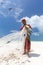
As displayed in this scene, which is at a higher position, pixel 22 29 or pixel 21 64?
pixel 22 29

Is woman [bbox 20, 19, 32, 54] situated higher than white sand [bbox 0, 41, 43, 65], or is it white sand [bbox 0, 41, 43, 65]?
woman [bbox 20, 19, 32, 54]

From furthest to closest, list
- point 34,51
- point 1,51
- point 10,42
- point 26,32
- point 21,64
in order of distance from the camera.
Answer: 1. point 10,42
2. point 1,51
3. point 34,51
4. point 26,32
5. point 21,64

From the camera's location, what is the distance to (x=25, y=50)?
10516 millimetres

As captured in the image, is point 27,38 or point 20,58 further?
point 27,38

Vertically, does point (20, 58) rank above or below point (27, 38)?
below

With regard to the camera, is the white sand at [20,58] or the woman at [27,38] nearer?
the white sand at [20,58]

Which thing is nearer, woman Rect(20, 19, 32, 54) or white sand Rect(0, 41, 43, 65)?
white sand Rect(0, 41, 43, 65)

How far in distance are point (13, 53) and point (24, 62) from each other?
1761 millimetres

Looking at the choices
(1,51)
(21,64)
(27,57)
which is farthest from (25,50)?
(1,51)

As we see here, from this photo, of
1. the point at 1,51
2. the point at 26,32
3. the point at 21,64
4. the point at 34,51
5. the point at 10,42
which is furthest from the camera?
the point at 10,42

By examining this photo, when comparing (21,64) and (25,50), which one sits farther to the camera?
(25,50)

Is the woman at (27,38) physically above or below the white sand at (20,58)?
above

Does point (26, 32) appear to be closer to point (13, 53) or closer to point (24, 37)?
point (24, 37)

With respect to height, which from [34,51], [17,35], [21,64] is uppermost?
[17,35]
